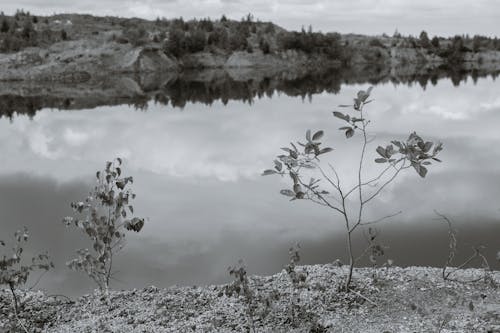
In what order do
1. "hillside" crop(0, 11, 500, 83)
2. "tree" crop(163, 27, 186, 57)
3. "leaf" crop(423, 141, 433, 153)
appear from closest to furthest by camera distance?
1. "leaf" crop(423, 141, 433, 153)
2. "hillside" crop(0, 11, 500, 83)
3. "tree" crop(163, 27, 186, 57)

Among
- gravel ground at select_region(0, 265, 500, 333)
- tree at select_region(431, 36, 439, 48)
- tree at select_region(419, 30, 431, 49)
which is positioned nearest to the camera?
gravel ground at select_region(0, 265, 500, 333)

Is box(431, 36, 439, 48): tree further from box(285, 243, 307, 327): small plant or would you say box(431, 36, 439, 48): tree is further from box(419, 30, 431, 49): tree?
box(285, 243, 307, 327): small plant

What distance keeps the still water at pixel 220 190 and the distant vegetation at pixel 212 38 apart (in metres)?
33.3

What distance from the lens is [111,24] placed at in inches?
3167

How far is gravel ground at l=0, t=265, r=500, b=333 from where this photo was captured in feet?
20.1

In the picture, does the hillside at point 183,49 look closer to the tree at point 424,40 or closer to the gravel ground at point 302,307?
the tree at point 424,40

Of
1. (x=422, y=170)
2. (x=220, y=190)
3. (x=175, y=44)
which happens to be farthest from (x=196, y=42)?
(x=422, y=170)

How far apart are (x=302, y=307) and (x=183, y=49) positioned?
56.8 m

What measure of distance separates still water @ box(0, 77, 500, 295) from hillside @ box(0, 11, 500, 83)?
2638 centimetres

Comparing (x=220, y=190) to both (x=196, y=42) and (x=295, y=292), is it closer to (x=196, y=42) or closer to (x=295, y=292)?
(x=295, y=292)

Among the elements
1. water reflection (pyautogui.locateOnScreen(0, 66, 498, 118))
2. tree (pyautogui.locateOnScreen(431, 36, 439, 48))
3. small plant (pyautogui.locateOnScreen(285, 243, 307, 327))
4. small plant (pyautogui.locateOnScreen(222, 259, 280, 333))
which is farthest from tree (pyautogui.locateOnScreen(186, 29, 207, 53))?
small plant (pyautogui.locateOnScreen(222, 259, 280, 333))

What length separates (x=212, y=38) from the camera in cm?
6519

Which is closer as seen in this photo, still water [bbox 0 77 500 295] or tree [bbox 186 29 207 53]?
still water [bbox 0 77 500 295]

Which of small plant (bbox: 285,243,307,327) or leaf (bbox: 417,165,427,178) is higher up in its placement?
leaf (bbox: 417,165,427,178)
